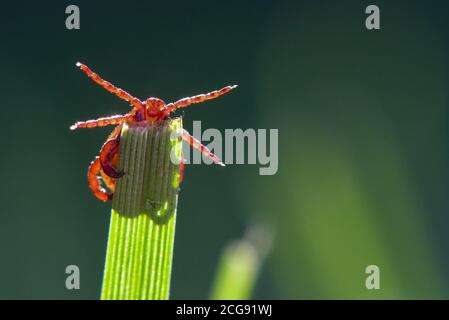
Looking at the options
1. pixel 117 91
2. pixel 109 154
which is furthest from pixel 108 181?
pixel 117 91

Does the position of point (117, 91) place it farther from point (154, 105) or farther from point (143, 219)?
point (143, 219)

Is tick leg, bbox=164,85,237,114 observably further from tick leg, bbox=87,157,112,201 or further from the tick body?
tick leg, bbox=87,157,112,201

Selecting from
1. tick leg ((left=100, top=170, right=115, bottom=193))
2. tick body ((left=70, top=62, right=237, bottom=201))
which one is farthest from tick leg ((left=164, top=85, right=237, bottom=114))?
tick leg ((left=100, top=170, right=115, bottom=193))

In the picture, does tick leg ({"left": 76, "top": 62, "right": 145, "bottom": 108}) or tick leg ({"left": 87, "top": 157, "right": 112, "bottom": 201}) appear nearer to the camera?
tick leg ({"left": 76, "top": 62, "right": 145, "bottom": 108})

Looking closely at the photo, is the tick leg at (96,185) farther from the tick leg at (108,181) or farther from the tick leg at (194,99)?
the tick leg at (194,99)

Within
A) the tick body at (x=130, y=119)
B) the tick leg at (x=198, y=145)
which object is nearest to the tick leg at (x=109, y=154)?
the tick body at (x=130, y=119)

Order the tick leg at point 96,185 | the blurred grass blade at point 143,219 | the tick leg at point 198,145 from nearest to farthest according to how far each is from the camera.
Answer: the blurred grass blade at point 143,219, the tick leg at point 198,145, the tick leg at point 96,185
